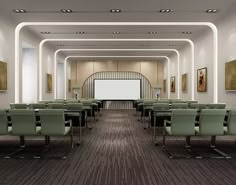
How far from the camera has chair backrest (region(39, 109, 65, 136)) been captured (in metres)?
4.89

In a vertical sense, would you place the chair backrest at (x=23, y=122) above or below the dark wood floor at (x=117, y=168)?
above

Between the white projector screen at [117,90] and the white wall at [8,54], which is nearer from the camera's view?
the white wall at [8,54]

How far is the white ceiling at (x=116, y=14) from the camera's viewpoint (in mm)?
7184

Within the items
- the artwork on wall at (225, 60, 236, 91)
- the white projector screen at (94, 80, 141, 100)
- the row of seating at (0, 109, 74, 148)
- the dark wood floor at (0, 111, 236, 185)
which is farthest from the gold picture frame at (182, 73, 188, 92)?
the row of seating at (0, 109, 74, 148)

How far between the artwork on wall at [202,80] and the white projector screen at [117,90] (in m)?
8.28

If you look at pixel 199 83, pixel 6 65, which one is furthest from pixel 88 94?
pixel 6 65

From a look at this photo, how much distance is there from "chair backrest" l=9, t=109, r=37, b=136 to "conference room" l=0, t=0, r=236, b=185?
2cm

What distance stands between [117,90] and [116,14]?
11.6 metres

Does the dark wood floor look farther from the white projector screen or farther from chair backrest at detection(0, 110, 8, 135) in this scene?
the white projector screen

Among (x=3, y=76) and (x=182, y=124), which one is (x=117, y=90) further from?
(x=182, y=124)

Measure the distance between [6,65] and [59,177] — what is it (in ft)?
18.3

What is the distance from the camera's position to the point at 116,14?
27.0 feet

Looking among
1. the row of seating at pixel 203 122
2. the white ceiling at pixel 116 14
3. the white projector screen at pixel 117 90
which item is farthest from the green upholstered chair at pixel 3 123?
the white projector screen at pixel 117 90

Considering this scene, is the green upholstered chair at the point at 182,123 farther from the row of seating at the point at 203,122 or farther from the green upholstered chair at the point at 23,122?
the green upholstered chair at the point at 23,122
